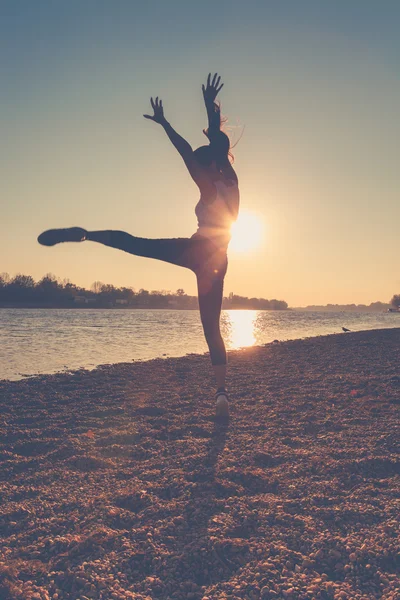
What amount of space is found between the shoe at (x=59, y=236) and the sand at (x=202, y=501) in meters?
2.17

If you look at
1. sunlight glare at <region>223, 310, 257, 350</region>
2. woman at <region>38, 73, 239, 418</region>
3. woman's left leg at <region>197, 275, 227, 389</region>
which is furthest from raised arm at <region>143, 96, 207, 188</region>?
sunlight glare at <region>223, 310, 257, 350</region>

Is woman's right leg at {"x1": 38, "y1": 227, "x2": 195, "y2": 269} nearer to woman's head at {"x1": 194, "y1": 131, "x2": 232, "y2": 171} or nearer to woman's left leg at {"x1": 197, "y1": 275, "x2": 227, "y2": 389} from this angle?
woman's left leg at {"x1": 197, "y1": 275, "x2": 227, "y2": 389}

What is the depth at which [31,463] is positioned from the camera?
4039 mm

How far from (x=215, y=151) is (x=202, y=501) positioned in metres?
3.77

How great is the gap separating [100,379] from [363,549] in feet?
26.0

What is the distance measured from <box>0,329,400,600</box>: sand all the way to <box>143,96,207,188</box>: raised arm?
2940 millimetres

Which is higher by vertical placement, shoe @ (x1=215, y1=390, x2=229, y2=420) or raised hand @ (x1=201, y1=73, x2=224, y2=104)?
raised hand @ (x1=201, y1=73, x2=224, y2=104)

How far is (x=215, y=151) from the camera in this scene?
5.01m

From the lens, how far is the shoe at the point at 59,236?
4.38 metres

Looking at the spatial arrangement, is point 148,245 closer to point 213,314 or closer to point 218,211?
point 218,211

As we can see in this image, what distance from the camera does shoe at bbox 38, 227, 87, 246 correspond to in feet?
14.4

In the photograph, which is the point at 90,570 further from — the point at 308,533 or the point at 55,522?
the point at 308,533

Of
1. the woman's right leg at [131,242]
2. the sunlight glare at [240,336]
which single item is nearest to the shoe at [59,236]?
the woman's right leg at [131,242]

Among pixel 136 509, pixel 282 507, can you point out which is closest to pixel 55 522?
pixel 136 509
